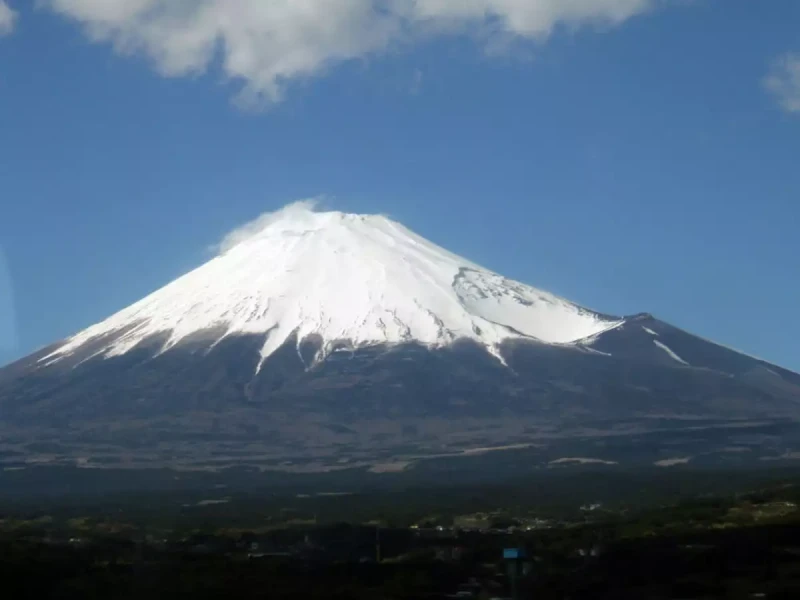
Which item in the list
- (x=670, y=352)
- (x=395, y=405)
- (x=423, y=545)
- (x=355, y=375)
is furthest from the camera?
(x=670, y=352)

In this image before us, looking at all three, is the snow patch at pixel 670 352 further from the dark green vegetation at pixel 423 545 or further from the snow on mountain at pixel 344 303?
the dark green vegetation at pixel 423 545

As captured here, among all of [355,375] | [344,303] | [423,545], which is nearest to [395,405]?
[355,375]

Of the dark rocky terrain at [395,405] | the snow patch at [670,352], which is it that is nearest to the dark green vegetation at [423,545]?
the dark rocky terrain at [395,405]

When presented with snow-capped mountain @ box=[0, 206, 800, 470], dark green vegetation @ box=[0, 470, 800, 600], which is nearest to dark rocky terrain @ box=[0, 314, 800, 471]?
snow-capped mountain @ box=[0, 206, 800, 470]

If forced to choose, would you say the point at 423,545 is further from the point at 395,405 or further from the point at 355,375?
the point at 355,375

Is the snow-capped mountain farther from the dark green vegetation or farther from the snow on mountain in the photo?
the dark green vegetation

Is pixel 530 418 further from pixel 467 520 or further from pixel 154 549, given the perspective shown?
pixel 154 549

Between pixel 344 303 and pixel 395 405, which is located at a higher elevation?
pixel 344 303
